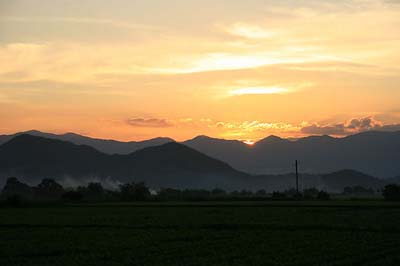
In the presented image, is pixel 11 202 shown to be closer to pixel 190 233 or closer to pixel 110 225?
pixel 110 225

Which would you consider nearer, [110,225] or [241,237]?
[241,237]

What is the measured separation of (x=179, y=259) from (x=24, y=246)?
32.2 ft

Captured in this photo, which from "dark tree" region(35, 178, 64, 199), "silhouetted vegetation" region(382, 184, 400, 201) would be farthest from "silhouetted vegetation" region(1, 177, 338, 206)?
"silhouetted vegetation" region(382, 184, 400, 201)

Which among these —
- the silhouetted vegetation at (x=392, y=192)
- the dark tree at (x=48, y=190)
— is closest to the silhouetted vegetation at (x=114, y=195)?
the dark tree at (x=48, y=190)

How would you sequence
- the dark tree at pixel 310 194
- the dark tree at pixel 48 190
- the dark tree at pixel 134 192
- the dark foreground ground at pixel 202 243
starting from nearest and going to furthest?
the dark foreground ground at pixel 202 243
the dark tree at pixel 310 194
the dark tree at pixel 134 192
the dark tree at pixel 48 190

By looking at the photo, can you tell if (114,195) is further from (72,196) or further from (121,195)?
(72,196)

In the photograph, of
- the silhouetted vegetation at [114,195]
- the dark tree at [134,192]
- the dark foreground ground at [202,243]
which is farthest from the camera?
the dark tree at [134,192]

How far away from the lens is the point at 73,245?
110ft

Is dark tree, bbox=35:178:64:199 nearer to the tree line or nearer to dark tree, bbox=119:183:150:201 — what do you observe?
the tree line

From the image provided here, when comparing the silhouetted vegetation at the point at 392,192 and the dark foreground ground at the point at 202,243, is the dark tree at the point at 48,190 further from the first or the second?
the dark foreground ground at the point at 202,243

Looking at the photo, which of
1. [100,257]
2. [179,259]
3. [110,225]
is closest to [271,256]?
[179,259]

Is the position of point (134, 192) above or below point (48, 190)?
below

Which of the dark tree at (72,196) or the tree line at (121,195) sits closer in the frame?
the tree line at (121,195)

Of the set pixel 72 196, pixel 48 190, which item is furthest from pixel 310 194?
pixel 48 190
